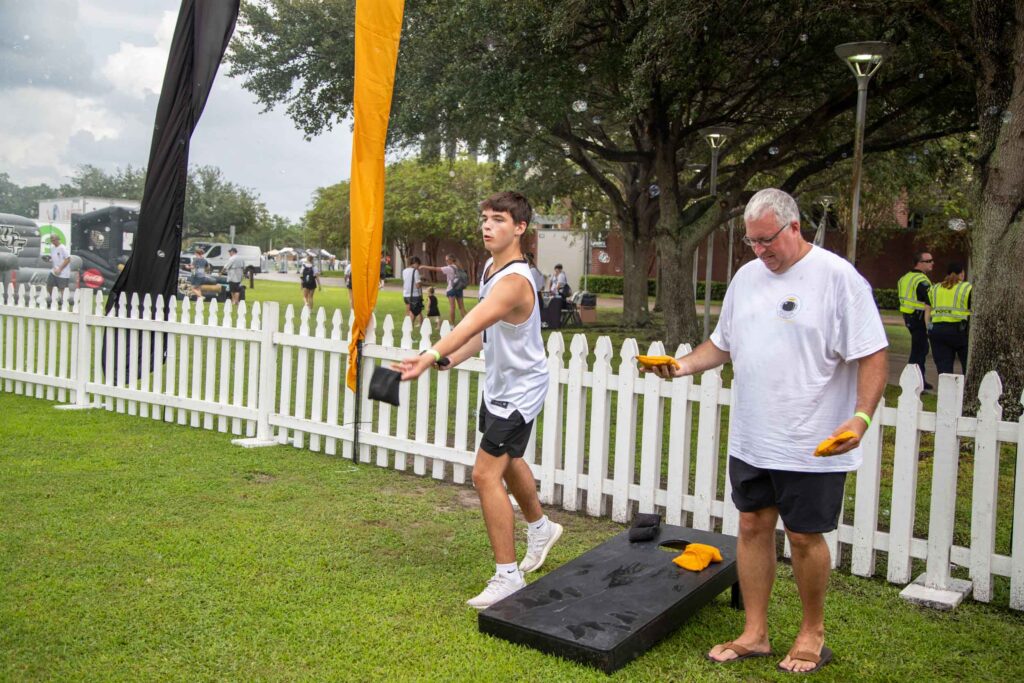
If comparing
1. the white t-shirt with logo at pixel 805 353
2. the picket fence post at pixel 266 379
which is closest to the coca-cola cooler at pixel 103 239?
the picket fence post at pixel 266 379

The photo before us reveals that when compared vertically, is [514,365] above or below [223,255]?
below

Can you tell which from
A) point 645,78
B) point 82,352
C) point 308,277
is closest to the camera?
point 82,352

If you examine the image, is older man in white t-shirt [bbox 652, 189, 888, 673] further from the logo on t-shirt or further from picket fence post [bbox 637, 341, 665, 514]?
picket fence post [bbox 637, 341, 665, 514]

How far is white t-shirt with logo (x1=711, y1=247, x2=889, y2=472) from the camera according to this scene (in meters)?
3.19

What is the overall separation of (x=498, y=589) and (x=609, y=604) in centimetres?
64

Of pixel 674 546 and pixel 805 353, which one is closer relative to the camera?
pixel 805 353

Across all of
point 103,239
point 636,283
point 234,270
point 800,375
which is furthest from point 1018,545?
point 103,239

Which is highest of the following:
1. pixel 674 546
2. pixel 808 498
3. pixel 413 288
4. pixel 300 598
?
pixel 413 288

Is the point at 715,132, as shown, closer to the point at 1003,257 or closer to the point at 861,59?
the point at 861,59

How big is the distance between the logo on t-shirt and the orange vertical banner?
360 cm

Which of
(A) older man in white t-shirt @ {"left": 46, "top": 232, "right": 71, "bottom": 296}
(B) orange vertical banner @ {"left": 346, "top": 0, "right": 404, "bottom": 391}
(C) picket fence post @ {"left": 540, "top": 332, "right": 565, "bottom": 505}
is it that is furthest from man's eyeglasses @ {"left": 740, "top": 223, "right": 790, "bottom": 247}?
(A) older man in white t-shirt @ {"left": 46, "top": 232, "right": 71, "bottom": 296}

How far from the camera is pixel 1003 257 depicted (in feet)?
24.0

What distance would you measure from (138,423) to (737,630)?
20.7 feet

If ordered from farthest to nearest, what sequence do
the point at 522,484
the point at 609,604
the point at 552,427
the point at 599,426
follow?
the point at 552,427
the point at 599,426
the point at 522,484
the point at 609,604
